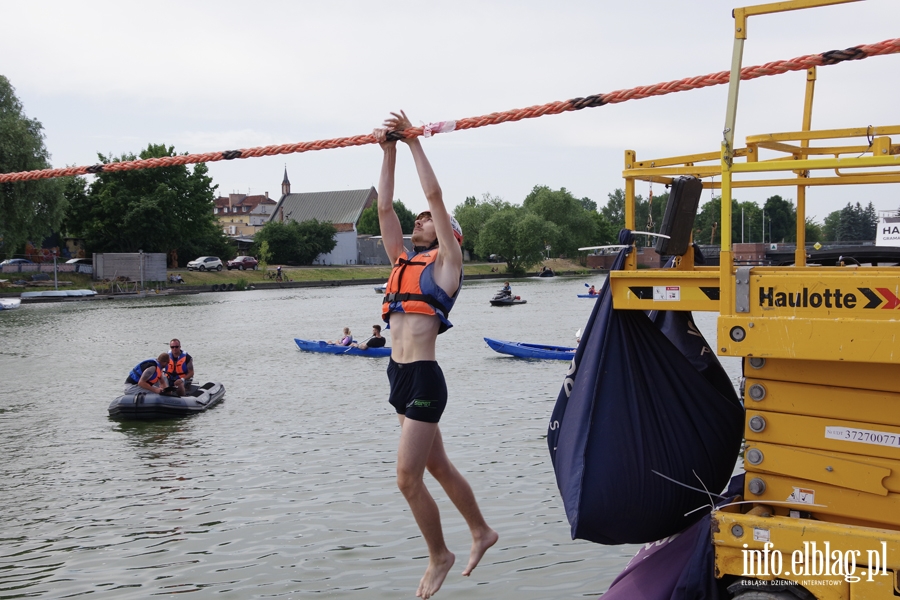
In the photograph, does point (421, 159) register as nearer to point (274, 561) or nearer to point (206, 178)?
point (274, 561)

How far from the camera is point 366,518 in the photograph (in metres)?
10.6

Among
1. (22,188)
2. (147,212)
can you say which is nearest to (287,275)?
(147,212)

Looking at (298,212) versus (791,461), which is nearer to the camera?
(791,461)

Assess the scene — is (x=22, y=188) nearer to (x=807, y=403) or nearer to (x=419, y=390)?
(x=419, y=390)

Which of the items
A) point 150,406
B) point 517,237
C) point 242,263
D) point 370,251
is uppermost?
point 517,237

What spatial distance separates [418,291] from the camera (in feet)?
16.6

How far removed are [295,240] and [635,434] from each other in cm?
10414

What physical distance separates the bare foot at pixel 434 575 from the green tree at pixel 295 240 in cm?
10017

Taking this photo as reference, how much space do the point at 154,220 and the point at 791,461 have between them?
8150 centimetres

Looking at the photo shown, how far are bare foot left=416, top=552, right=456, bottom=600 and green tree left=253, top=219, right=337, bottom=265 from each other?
10017cm

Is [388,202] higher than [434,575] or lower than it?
higher

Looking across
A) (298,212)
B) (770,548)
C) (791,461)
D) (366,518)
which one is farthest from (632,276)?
(298,212)

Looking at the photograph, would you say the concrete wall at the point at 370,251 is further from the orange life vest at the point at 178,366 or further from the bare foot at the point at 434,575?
the bare foot at the point at 434,575

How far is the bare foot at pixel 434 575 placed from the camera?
5.20 meters
